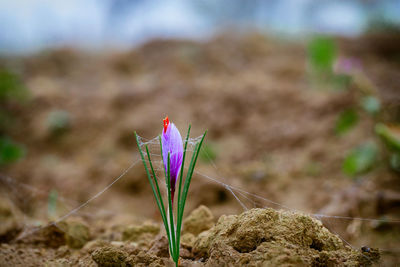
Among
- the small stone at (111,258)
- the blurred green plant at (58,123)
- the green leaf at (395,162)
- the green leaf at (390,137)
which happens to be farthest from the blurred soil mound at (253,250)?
the blurred green plant at (58,123)

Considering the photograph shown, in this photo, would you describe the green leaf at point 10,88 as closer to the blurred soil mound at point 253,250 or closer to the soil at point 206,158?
the soil at point 206,158

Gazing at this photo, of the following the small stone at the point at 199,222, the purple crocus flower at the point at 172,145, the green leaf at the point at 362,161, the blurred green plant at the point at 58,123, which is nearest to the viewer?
the purple crocus flower at the point at 172,145

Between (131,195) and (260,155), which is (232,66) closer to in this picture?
(260,155)

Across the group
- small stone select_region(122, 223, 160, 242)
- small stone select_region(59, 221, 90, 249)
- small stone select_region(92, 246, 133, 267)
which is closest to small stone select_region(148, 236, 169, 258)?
small stone select_region(92, 246, 133, 267)

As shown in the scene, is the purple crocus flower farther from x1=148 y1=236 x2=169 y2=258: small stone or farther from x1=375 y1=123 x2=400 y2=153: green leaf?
x1=375 y1=123 x2=400 y2=153: green leaf

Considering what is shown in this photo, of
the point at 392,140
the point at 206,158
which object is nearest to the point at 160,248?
the point at 392,140

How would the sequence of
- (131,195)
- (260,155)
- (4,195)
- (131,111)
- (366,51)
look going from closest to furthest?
(4,195)
(131,195)
(260,155)
(131,111)
(366,51)

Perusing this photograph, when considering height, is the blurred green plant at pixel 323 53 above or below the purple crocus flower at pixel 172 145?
above

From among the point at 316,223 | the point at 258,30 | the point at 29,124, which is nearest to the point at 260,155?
the point at 316,223
